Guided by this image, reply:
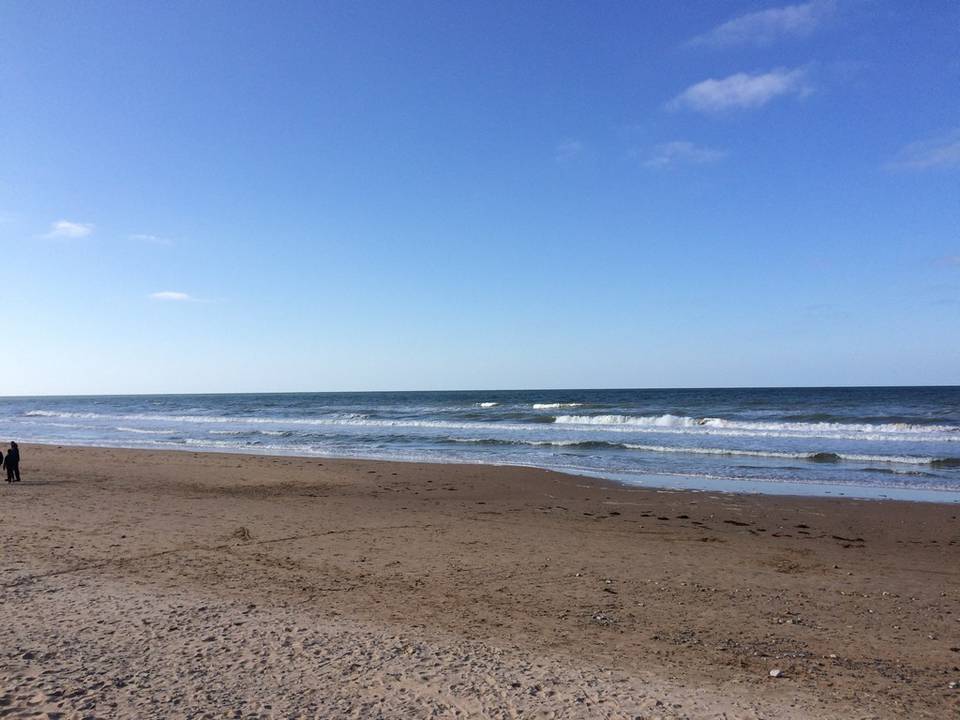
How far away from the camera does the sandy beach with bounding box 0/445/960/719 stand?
440 cm

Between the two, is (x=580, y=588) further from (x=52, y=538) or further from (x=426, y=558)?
(x=52, y=538)

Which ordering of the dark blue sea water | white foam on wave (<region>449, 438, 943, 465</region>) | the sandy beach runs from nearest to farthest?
the sandy beach
the dark blue sea water
white foam on wave (<region>449, 438, 943, 465</region>)

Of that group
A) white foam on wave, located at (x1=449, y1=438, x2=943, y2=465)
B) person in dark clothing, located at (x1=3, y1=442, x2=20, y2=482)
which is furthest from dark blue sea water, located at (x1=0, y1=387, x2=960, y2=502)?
person in dark clothing, located at (x1=3, y1=442, x2=20, y2=482)

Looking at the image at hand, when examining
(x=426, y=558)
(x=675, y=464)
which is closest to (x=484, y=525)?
(x=426, y=558)

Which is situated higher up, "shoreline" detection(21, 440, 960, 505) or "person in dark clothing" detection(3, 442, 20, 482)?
"person in dark clothing" detection(3, 442, 20, 482)

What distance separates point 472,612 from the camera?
6223 mm

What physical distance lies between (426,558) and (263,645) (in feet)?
11.3

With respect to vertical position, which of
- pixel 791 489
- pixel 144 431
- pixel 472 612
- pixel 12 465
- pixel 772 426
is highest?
pixel 12 465

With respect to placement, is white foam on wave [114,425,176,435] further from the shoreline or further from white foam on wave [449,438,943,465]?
the shoreline

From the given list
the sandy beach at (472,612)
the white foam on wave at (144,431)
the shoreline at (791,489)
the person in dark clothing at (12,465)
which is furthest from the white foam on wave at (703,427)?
the person in dark clothing at (12,465)

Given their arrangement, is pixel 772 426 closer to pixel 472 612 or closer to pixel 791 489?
pixel 791 489

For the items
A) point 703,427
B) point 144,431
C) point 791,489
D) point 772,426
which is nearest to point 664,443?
point 703,427

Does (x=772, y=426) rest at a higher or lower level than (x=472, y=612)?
lower

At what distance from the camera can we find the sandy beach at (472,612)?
14.4 feet
